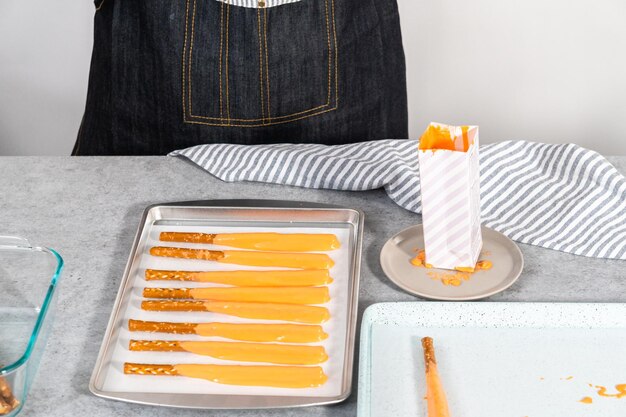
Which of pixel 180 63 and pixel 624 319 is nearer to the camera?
pixel 624 319

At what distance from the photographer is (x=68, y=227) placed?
3.79ft

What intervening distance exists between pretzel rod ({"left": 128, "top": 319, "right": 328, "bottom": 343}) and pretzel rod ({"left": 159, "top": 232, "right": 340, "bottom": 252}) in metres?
0.14

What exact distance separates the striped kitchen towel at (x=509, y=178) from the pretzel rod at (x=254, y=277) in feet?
0.66

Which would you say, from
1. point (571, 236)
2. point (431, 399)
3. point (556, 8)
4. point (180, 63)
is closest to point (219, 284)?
point (431, 399)

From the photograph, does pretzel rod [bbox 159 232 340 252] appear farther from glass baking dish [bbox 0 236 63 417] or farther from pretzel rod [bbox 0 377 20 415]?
pretzel rod [bbox 0 377 20 415]

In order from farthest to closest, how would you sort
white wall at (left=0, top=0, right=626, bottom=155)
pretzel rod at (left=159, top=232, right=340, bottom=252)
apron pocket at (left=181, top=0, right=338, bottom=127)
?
white wall at (left=0, top=0, right=626, bottom=155), apron pocket at (left=181, top=0, right=338, bottom=127), pretzel rod at (left=159, top=232, right=340, bottom=252)

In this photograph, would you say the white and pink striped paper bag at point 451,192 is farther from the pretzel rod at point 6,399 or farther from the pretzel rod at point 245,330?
the pretzel rod at point 6,399

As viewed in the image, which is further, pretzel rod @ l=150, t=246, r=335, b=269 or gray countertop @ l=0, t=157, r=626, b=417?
pretzel rod @ l=150, t=246, r=335, b=269

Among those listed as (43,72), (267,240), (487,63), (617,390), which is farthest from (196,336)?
(43,72)

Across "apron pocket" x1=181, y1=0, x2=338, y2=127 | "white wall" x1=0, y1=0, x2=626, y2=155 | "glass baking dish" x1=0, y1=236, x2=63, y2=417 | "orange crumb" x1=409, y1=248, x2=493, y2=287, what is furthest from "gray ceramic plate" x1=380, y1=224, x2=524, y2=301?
"white wall" x1=0, y1=0, x2=626, y2=155

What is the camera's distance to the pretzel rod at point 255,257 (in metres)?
1.04

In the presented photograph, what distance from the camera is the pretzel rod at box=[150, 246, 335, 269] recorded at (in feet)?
3.40

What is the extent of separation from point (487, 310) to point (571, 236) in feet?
0.64

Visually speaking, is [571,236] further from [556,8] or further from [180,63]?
[556,8]
